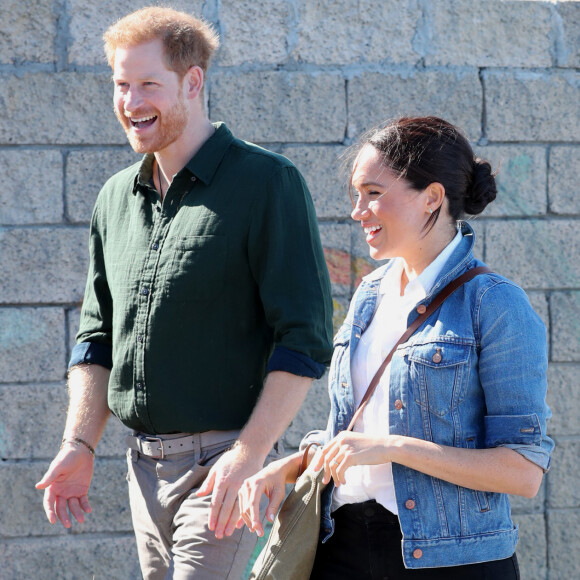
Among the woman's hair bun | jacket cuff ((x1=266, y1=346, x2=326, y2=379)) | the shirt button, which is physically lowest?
the shirt button

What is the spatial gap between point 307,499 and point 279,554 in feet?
0.47

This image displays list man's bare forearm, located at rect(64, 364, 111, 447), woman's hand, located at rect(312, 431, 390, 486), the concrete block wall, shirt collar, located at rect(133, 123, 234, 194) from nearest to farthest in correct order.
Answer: woman's hand, located at rect(312, 431, 390, 486)
shirt collar, located at rect(133, 123, 234, 194)
man's bare forearm, located at rect(64, 364, 111, 447)
the concrete block wall

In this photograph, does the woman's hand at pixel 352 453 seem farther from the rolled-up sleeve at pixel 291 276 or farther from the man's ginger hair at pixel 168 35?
the man's ginger hair at pixel 168 35

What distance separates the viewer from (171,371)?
2.57m

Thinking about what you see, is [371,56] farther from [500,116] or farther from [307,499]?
[307,499]

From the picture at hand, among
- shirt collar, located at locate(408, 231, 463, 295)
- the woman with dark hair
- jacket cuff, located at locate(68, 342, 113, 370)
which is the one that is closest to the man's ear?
the woman with dark hair

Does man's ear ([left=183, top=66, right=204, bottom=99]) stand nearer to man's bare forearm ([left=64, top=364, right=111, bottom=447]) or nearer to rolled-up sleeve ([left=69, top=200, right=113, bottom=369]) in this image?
rolled-up sleeve ([left=69, top=200, right=113, bottom=369])

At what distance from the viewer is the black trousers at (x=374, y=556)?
6.71 feet

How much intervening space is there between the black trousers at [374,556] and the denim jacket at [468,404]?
0.10 feet

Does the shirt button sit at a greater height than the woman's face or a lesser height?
lesser

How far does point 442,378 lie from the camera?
2.03m

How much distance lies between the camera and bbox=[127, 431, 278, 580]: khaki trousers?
8.09 feet

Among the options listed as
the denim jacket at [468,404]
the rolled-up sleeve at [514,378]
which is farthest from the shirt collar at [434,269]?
the rolled-up sleeve at [514,378]

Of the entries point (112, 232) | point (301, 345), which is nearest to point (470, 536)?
point (301, 345)
